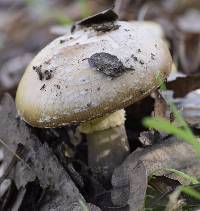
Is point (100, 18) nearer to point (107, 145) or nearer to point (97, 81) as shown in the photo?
point (97, 81)

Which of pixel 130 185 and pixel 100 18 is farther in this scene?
pixel 100 18

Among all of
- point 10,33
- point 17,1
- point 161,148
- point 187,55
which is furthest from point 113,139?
point 17,1

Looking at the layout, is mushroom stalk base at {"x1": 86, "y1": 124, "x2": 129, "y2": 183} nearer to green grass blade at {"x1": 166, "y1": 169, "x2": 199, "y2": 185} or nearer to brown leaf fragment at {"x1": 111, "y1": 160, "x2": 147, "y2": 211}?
brown leaf fragment at {"x1": 111, "y1": 160, "x2": 147, "y2": 211}

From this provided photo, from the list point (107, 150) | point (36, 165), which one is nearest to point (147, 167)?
point (107, 150)

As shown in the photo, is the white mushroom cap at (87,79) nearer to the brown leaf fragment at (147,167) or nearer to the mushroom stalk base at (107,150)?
the brown leaf fragment at (147,167)

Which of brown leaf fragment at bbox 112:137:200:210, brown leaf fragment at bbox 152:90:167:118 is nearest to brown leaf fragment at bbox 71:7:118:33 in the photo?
brown leaf fragment at bbox 152:90:167:118

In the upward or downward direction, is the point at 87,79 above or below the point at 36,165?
above

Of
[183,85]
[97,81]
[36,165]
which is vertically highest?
[97,81]
